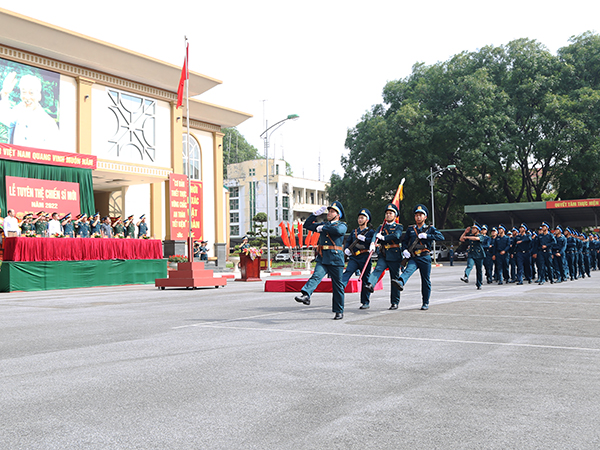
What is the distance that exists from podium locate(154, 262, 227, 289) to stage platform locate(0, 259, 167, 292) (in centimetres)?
402

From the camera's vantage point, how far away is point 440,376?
5.38 metres

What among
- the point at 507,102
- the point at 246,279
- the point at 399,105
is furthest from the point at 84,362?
the point at 399,105

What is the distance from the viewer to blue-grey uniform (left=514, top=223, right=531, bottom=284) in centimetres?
1956

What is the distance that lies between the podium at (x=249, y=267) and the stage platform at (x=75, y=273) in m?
3.99

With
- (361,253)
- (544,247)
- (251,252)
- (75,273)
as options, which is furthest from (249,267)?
(361,253)

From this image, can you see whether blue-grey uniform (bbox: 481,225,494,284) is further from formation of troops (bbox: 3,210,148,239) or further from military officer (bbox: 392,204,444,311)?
formation of troops (bbox: 3,210,148,239)

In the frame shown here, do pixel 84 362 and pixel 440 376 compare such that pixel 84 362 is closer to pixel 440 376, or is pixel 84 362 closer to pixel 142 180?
pixel 440 376

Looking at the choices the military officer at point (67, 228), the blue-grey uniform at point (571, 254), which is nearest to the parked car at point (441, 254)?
the blue-grey uniform at point (571, 254)

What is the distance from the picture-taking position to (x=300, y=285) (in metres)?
15.7

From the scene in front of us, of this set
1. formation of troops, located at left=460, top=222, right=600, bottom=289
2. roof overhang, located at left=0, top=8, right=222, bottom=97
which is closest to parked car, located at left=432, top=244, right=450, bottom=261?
roof overhang, located at left=0, top=8, right=222, bottom=97

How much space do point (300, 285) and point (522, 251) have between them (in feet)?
28.9

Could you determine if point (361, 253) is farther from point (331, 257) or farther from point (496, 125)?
point (496, 125)

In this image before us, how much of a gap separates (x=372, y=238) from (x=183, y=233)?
2745 cm

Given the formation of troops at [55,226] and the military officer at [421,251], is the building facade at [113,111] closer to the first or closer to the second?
the formation of troops at [55,226]
